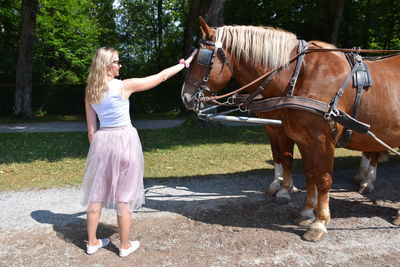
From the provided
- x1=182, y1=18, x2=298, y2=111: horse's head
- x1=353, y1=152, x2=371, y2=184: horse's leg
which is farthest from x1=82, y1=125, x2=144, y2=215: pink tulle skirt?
x1=353, y1=152, x2=371, y2=184: horse's leg

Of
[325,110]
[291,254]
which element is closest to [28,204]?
[291,254]

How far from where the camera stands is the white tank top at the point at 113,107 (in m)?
3.31

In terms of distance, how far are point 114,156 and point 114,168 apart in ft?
0.39

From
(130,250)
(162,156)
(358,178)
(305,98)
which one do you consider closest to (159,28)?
(162,156)

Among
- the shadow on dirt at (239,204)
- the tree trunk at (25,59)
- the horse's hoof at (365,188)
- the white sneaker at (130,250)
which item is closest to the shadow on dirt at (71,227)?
the shadow on dirt at (239,204)

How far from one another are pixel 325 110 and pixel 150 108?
18598 millimetres

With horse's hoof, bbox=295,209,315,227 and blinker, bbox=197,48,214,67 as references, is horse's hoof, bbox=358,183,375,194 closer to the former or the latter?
horse's hoof, bbox=295,209,315,227

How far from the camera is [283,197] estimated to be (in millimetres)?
4883

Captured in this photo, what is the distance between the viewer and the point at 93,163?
3.50m

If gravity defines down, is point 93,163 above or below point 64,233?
above

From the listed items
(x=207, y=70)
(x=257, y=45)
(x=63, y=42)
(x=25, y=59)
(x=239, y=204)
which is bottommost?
(x=239, y=204)

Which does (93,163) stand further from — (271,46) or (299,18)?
(299,18)

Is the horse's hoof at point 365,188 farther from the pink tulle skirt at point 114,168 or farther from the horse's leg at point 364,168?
the pink tulle skirt at point 114,168

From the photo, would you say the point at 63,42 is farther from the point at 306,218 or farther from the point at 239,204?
the point at 306,218
